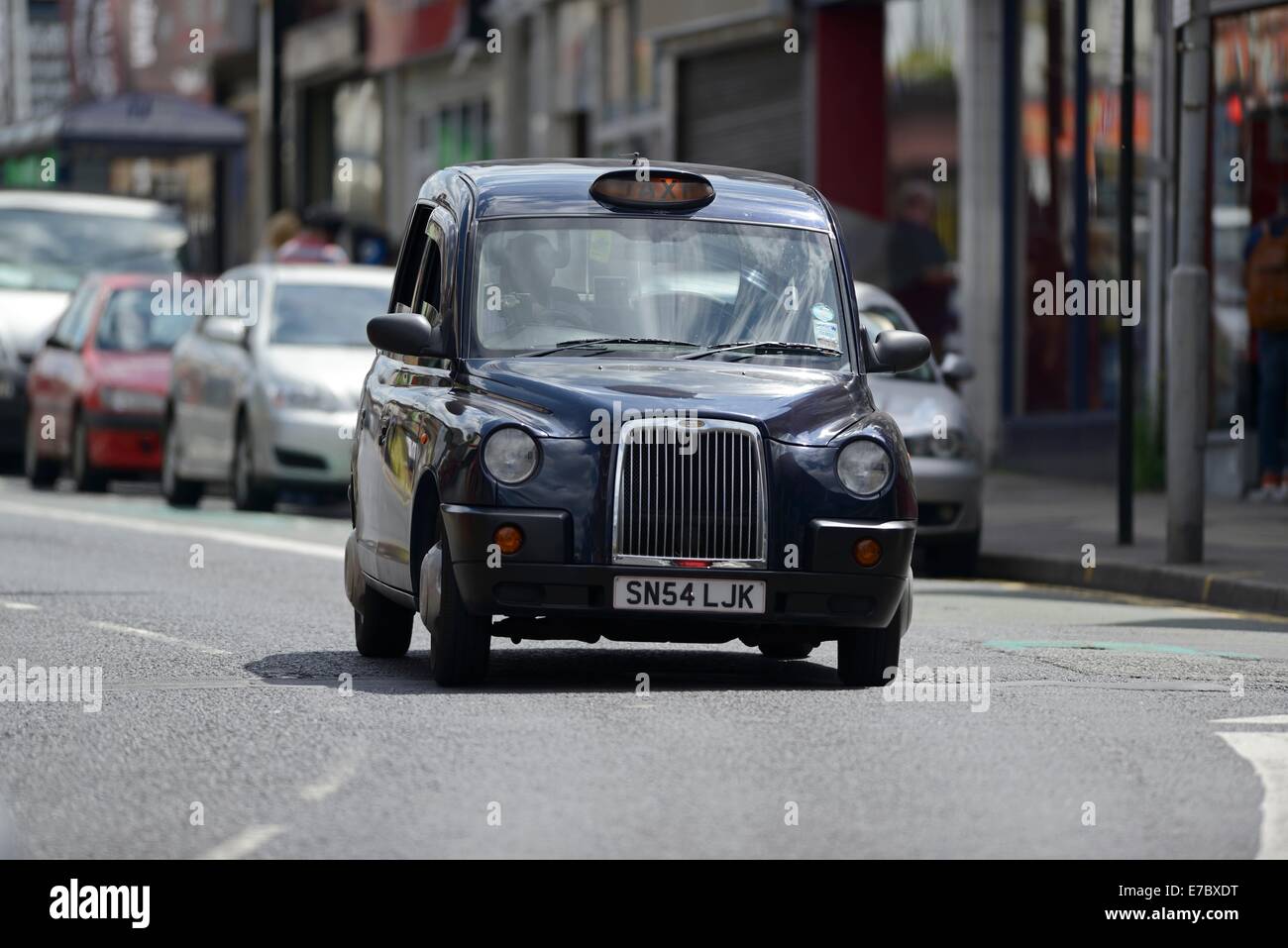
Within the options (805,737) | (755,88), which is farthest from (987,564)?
(755,88)

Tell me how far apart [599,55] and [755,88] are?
5218 millimetres

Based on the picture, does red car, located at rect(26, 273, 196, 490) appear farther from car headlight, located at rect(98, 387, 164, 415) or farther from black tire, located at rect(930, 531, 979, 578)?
black tire, located at rect(930, 531, 979, 578)

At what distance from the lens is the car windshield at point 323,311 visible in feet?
69.7

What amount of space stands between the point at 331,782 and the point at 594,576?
2.00 metres

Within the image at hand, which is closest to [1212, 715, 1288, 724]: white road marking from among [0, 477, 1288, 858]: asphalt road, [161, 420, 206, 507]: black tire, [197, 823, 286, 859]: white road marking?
[0, 477, 1288, 858]: asphalt road

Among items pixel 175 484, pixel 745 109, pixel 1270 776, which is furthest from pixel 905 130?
pixel 1270 776

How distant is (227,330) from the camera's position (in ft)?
69.4

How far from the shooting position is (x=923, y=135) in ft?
90.8

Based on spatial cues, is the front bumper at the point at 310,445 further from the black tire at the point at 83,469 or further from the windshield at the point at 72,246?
the windshield at the point at 72,246

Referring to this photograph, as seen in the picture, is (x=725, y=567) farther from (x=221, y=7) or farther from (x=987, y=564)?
(x=221, y=7)

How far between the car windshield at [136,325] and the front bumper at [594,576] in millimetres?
14997

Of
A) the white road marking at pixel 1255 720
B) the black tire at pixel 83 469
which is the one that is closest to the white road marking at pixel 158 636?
the white road marking at pixel 1255 720

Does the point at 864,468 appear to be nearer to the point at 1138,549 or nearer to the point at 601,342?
the point at 601,342

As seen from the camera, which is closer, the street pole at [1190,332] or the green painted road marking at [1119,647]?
the green painted road marking at [1119,647]
